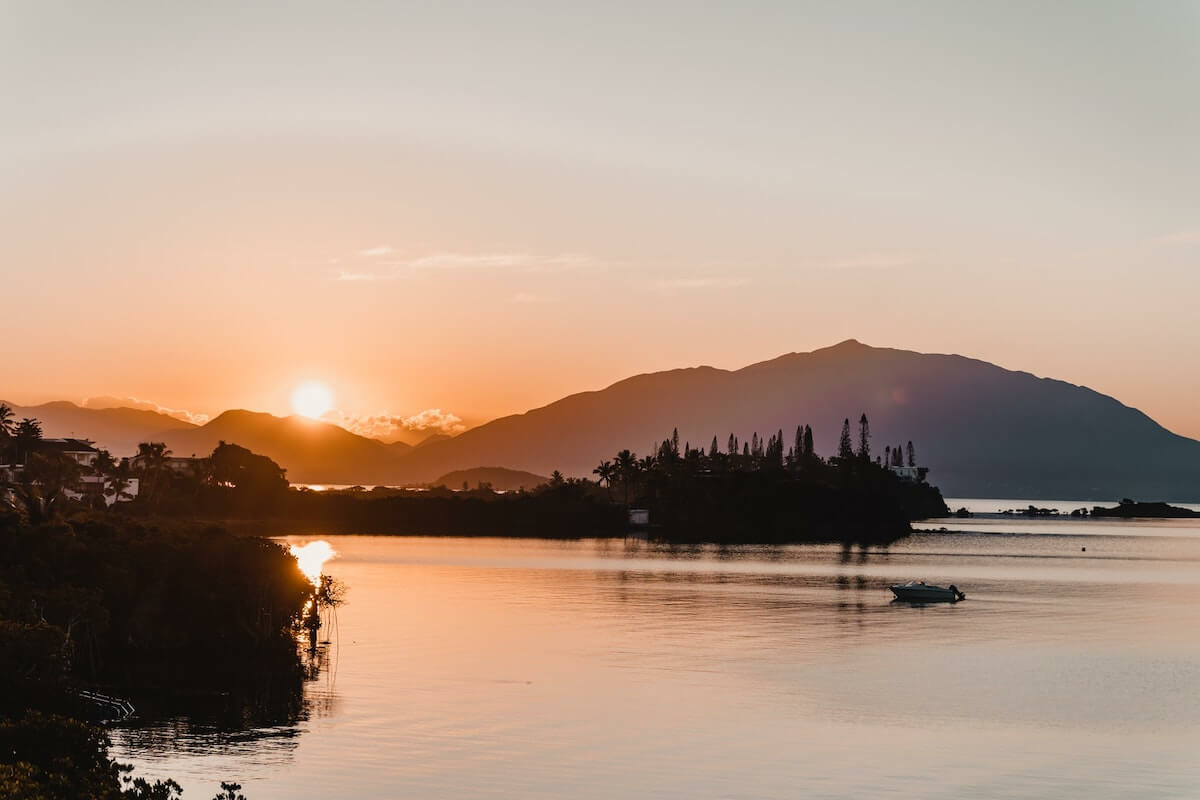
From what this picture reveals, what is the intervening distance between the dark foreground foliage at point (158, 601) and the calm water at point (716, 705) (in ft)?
16.6

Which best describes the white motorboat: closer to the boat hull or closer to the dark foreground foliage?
the boat hull

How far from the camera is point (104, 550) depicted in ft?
258

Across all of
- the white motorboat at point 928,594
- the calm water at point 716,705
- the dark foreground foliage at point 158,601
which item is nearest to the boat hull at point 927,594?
the white motorboat at point 928,594

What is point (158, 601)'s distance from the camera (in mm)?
78188

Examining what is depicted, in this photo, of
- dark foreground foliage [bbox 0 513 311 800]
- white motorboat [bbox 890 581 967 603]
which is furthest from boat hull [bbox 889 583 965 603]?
dark foreground foliage [bbox 0 513 311 800]

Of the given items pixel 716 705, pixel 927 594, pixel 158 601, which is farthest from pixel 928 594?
pixel 158 601

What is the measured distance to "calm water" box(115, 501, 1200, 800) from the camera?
175 ft

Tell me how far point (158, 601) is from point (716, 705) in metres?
32.5

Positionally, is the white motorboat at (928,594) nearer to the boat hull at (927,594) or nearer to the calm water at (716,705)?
the boat hull at (927,594)

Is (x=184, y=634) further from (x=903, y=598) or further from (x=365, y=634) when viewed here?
(x=903, y=598)

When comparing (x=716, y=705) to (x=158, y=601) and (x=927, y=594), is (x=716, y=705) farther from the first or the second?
(x=927, y=594)

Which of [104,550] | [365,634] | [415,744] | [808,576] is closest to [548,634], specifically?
[365,634]

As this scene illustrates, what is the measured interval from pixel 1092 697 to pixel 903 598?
205 feet

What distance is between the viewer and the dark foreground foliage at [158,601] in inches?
2736
